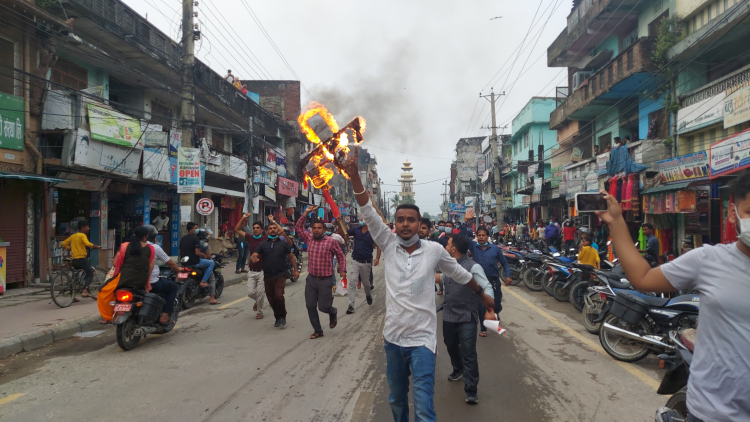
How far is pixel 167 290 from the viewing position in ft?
21.8

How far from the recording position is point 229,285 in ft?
44.3

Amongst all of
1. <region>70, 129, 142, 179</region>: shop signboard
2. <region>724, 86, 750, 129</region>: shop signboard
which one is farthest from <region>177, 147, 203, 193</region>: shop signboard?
<region>724, 86, 750, 129</region>: shop signboard

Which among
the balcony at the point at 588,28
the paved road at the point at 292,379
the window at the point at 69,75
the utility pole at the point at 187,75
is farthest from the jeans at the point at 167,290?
the balcony at the point at 588,28

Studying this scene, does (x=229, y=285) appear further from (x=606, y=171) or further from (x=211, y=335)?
(x=606, y=171)

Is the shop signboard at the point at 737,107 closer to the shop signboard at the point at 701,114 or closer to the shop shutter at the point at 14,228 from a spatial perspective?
the shop signboard at the point at 701,114

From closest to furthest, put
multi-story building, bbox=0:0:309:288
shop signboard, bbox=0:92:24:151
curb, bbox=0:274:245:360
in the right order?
curb, bbox=0:274:245:360
shop signboard, bbox=0:92:24:151
multi-story building, bbox=0:0:309:288

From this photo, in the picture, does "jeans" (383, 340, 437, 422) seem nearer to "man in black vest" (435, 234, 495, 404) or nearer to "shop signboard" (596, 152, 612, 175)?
"man in black vest" (435, 234, 495, 404)

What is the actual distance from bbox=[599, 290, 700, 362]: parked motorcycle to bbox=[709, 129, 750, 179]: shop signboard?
629cm

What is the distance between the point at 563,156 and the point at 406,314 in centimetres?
2696

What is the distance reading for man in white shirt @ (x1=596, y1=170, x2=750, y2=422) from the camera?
6.28 ft

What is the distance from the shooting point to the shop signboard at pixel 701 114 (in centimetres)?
1231

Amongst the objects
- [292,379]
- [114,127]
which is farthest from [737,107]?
[114,127]

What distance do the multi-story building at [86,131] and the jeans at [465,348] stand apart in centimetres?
948

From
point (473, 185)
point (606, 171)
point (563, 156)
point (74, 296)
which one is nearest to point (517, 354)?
point (74, 296)
